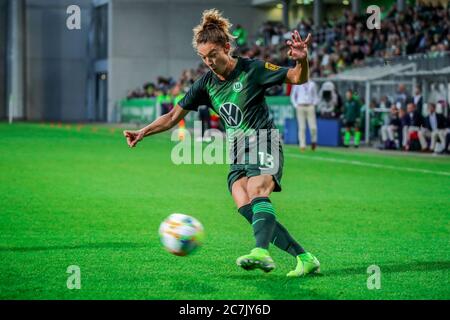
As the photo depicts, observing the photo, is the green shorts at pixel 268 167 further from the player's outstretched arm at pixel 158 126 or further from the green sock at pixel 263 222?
the player's outstretched arm at pixel 158 126

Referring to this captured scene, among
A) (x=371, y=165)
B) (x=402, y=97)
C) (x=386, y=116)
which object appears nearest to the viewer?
(x=371, y=165)

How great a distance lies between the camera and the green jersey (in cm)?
823

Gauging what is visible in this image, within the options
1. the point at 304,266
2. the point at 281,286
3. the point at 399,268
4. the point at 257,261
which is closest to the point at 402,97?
the point at 399,268

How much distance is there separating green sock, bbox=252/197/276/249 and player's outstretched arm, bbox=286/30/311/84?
108cm

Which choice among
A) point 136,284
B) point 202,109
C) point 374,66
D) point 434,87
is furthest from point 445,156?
point 136,284

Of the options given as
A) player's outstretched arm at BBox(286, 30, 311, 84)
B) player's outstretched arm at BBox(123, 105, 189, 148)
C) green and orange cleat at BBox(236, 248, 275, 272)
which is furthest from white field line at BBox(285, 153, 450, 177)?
green and orange cleat at BBox(236, 248, 275, 272)

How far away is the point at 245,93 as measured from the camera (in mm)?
8242

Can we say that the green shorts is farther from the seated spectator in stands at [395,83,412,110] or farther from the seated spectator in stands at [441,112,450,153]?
the seated spectator in stands at [395,83,412,110]

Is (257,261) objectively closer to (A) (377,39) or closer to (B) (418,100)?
(B) (418,100)

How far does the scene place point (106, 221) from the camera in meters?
12.2

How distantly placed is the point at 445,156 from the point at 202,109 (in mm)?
12039

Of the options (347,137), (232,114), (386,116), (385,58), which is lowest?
(347,137)

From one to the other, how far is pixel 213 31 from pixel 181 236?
1783 mm
